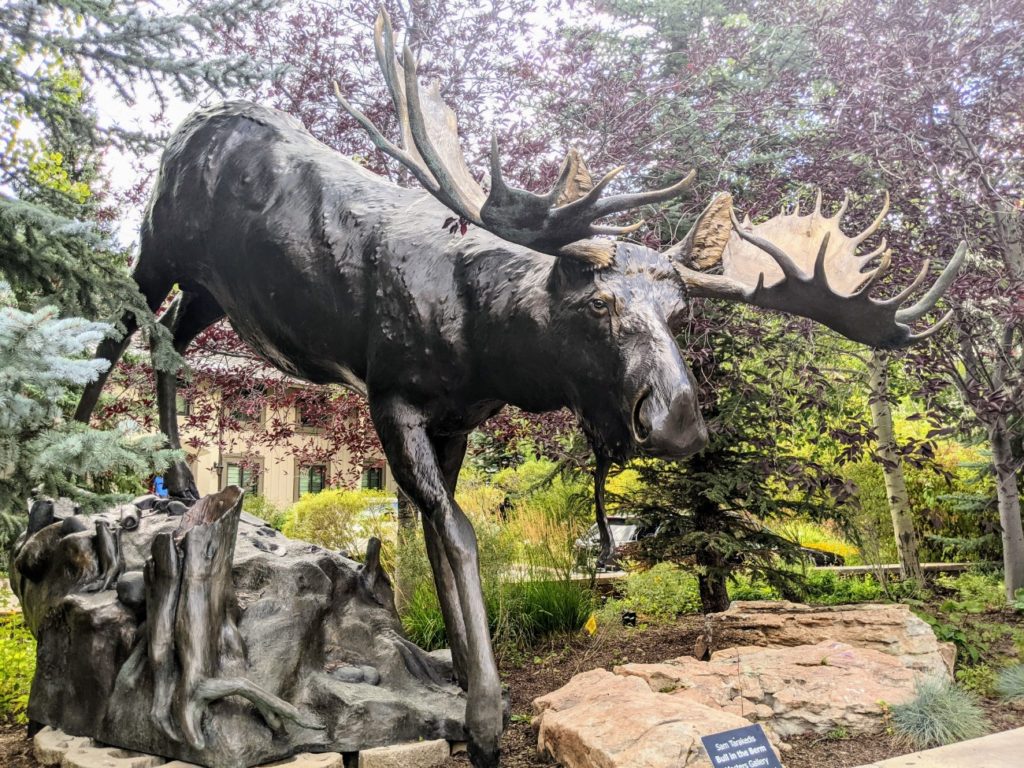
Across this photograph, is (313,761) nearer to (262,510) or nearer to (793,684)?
(793,684)

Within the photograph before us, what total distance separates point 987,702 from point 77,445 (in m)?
4.97

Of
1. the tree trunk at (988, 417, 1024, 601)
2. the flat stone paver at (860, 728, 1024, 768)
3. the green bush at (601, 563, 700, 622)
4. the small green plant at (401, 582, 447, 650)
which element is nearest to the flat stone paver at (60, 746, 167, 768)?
the flat stone paver at (860, 728, 1024, 768)

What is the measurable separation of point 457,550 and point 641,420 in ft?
3.19

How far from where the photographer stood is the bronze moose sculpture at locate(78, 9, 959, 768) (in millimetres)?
2875

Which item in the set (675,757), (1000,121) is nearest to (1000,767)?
(675,757)

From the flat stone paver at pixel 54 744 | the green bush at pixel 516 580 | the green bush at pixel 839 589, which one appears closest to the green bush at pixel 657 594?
the green bush at pixel 516 580

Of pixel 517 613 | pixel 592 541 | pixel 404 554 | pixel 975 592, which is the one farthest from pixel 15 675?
pixel 975 592

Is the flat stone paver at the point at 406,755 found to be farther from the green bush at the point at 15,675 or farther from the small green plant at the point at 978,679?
the small green plant at the point at 978,679

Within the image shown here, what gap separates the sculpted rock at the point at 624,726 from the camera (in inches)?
126

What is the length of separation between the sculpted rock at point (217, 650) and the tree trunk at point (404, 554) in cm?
327

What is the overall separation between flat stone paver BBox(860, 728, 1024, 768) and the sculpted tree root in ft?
8.05

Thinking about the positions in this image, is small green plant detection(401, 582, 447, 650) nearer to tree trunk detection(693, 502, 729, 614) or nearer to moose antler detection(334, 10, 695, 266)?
tree trunk detection(693, 502, 729, 614)

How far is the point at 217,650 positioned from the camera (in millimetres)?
3195

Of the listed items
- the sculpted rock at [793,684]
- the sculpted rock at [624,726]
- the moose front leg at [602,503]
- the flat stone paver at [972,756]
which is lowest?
the flat stone paver at [972,756]
